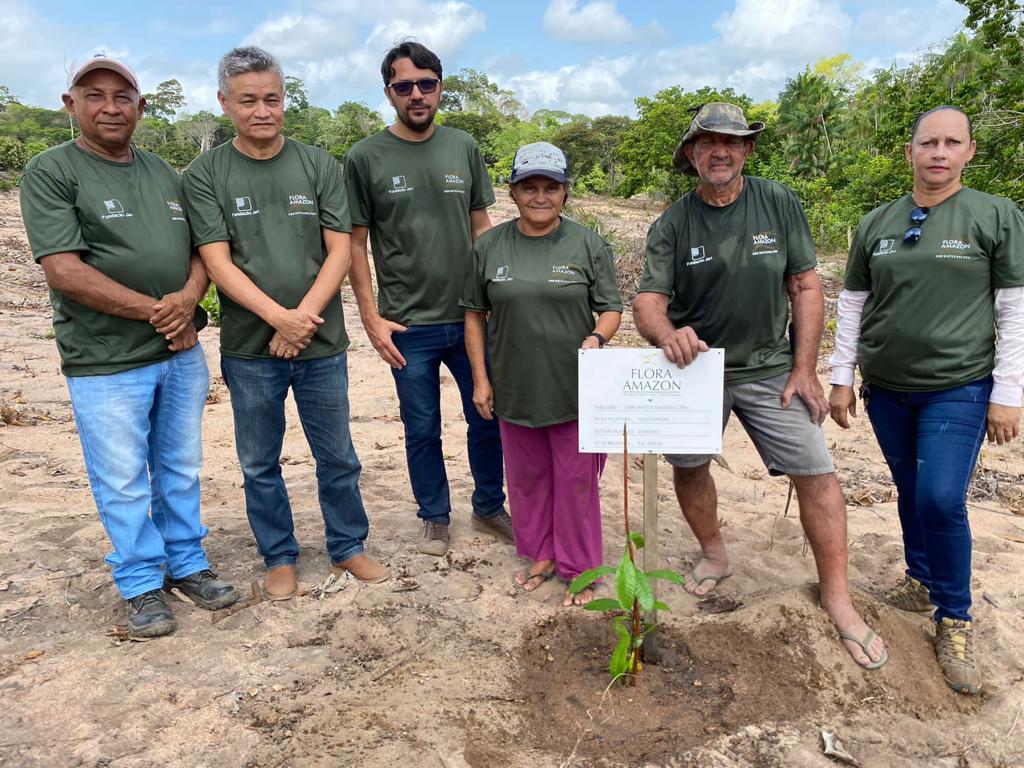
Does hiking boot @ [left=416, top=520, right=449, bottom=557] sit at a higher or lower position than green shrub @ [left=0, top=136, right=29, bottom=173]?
lower

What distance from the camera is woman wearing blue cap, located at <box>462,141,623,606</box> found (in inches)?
123

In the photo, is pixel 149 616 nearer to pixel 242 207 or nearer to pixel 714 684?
pixel 242 207

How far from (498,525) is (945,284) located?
7.81 feet

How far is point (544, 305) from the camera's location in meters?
3.13

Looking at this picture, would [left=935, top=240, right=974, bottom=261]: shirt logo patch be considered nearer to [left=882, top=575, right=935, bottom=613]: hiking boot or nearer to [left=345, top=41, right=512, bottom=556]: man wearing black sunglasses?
[left=882, top=575, right=935, bottom=613]: hiking boot

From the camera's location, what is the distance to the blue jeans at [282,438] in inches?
126

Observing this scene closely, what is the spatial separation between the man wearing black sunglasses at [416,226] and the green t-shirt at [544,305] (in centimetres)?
38

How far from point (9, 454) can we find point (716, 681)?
4875 millimetres

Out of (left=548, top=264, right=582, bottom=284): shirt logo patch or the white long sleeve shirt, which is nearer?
the white long sleeve shirt

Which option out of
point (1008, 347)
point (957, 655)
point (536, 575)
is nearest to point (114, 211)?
point (536, 575)

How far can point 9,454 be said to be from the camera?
17.3 ft

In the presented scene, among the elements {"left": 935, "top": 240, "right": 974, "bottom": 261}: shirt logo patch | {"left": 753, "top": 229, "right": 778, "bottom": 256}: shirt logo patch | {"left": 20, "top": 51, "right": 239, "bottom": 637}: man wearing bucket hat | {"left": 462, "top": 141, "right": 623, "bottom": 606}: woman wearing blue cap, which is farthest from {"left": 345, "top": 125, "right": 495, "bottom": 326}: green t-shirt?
{"left": 935, "top": 240, "right": 974, "bottom": 261}: shirt logo patch

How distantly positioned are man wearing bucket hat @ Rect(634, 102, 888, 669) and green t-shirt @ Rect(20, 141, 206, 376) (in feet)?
6.15

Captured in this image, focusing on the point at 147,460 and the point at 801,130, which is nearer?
the point at 147,460
